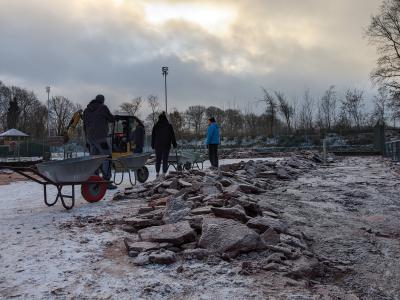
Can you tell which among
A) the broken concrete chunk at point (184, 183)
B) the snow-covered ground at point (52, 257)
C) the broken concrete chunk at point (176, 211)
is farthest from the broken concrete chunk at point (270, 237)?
the broken concrete chunk at point (184, 183)

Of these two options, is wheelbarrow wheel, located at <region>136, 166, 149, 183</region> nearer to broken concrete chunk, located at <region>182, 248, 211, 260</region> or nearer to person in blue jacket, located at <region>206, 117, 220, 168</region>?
person in blue jacket, located at <region>206, 117, 220, 168</region>

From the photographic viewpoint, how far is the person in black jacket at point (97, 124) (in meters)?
8.31

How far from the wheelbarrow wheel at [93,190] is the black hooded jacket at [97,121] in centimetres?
138

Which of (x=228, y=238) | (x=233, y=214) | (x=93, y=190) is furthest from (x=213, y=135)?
(x=228, y=238)

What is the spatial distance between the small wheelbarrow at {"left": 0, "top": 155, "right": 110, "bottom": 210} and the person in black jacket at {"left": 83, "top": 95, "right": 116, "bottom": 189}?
127 cm

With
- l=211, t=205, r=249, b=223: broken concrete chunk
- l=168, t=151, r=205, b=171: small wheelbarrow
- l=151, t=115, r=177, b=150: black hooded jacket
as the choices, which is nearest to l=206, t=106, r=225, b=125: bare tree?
l=168, t=151, r=205, b=171: small wheelbarrow

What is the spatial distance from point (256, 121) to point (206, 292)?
4412 cm

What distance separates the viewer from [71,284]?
3.20 metres

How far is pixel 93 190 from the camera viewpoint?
721cm

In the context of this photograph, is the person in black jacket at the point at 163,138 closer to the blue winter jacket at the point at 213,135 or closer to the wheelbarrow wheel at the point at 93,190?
the blue winter jacket at the point at 213,135

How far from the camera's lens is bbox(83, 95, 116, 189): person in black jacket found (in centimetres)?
831

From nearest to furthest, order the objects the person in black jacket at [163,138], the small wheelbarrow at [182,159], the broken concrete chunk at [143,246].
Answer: the broken concrete chunk at [143,246], the person in black jacket at [163,138], the small wheelbarrow at [182,159]

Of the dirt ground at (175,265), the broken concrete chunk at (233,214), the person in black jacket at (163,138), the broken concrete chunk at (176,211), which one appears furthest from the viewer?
the person in black jacket at (163,138)

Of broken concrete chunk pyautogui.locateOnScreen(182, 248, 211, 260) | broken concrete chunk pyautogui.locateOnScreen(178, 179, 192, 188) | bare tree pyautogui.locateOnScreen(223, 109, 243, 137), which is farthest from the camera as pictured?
bare tree pyautogui.locateOnScreen(223, 109, 243, 137)
